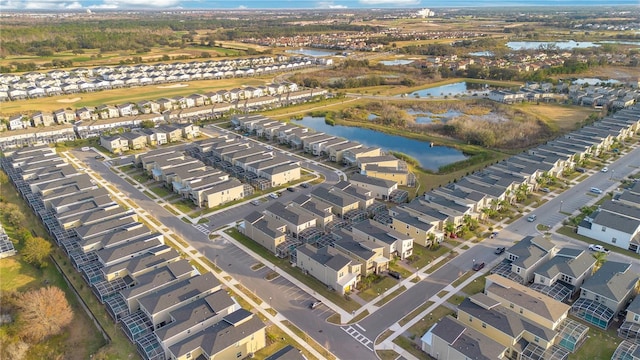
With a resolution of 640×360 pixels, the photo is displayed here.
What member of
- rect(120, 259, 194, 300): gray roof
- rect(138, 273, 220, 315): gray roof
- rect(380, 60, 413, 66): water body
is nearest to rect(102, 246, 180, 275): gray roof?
rect(120, 259, 194, 300): gray roof

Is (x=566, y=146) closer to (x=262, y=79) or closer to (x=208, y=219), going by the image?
(x=208, y=219)

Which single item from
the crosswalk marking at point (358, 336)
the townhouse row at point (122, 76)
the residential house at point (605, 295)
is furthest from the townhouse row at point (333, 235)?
the townhouse row at point (122, 76)

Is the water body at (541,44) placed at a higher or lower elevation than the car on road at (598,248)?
higher

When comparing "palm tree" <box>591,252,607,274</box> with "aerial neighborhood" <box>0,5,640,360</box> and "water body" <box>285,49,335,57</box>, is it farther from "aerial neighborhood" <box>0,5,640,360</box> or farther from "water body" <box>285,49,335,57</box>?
"water body" <box>285,49,335,57</box>

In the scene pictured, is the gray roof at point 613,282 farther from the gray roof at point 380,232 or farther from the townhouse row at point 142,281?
the townhouse row at point 142,281

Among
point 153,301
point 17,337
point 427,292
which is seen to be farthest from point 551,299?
point 17,337

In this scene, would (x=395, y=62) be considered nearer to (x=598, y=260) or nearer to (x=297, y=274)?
(x=598, y=260)
